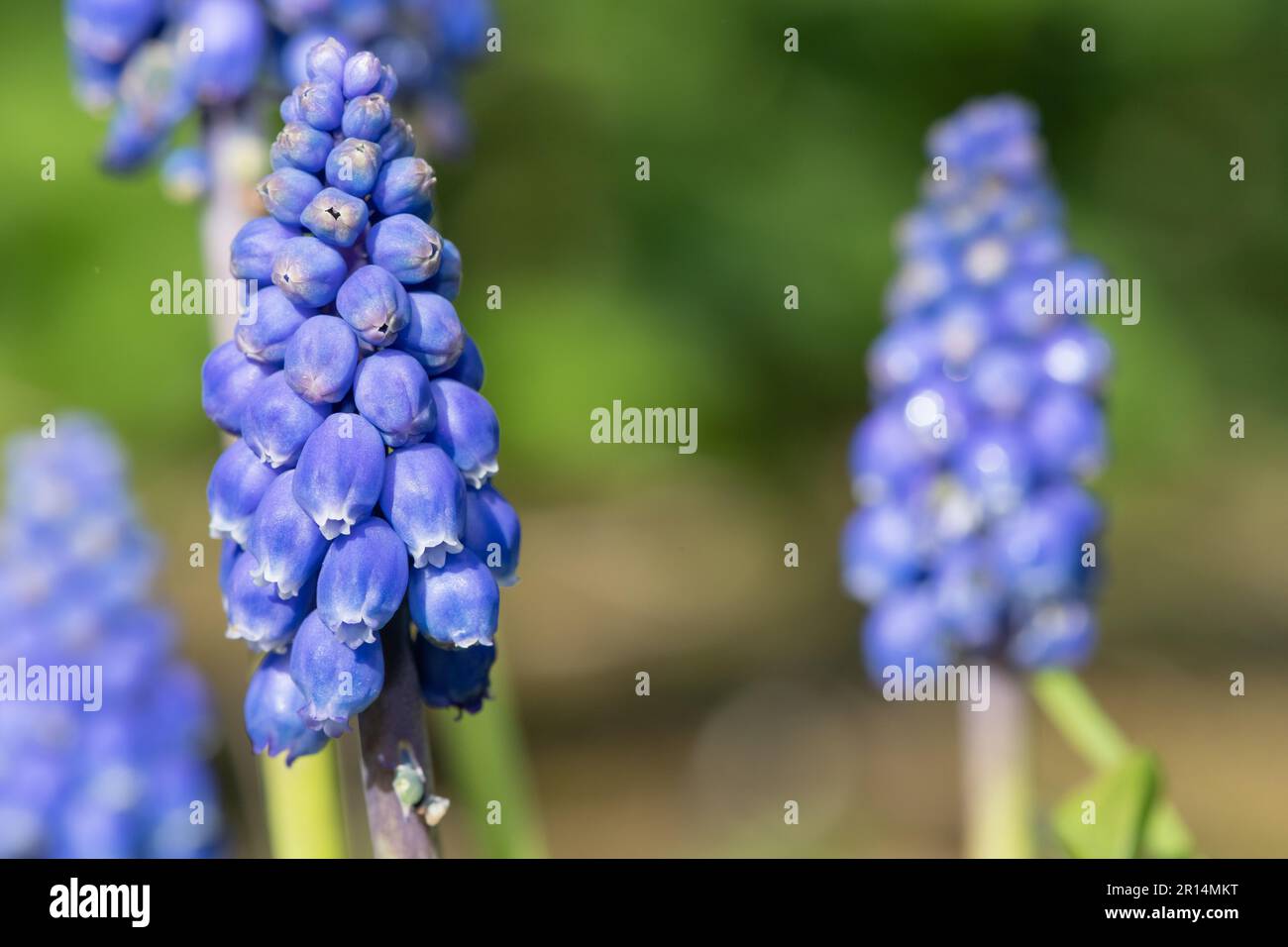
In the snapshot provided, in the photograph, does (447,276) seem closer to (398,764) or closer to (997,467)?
(398,764)

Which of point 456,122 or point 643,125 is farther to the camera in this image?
point 643,125

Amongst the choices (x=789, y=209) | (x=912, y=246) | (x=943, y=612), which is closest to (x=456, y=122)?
(x=912, y=246)

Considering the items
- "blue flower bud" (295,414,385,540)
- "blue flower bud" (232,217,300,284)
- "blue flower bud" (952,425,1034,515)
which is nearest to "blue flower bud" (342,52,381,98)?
"blue flower bud" (232,217,300,284)

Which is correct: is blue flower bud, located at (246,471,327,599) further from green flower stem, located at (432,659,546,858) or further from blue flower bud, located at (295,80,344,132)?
green flower stem, located at (432,659,546,858)

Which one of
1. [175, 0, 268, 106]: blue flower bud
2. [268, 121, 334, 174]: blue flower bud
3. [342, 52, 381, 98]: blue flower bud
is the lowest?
[268, 121, 334, 174]: blue flower bud

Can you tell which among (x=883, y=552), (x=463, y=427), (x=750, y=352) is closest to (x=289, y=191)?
(x=463, y=427)

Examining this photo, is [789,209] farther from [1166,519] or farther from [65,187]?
[65,187]

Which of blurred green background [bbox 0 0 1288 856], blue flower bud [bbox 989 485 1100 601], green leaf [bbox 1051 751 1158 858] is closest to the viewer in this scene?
green leaf [bbox 1051 751 1158 858]
